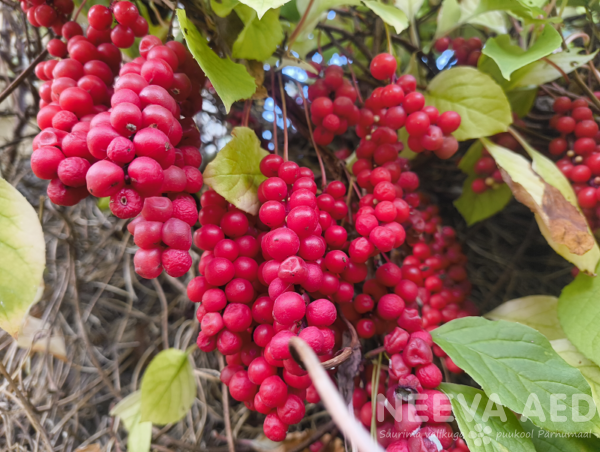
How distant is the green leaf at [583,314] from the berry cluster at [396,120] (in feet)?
0.93

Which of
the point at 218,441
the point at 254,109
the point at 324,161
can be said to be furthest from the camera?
the point at 254,109

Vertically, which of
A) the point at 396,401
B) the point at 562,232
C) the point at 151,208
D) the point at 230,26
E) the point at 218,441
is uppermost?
the point at 230,26

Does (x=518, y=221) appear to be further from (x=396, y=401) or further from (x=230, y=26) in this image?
(x=230, y=26)

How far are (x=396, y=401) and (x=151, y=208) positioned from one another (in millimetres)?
346

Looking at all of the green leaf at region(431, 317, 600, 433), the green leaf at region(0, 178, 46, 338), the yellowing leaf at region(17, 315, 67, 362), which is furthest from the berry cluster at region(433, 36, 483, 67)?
the yellowing leaf at region(17, 315, 67, 362)

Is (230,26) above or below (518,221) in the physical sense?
above

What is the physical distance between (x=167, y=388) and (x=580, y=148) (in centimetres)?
80

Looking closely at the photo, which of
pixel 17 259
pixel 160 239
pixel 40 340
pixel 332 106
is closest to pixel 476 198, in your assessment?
pixel 332 106

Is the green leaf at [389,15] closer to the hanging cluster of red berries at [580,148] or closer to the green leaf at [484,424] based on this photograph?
the hanging cluster of red berries at [580,148]

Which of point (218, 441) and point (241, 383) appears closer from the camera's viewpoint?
point (241, 383)

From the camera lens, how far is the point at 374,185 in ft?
1.64

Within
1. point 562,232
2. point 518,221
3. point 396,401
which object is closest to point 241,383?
point 396,401

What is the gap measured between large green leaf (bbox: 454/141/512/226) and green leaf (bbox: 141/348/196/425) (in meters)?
0.63

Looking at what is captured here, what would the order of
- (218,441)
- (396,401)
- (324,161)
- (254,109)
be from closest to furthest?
1. (396,401)
2. (324,161)
3. (218,441)
4. (254,109)
